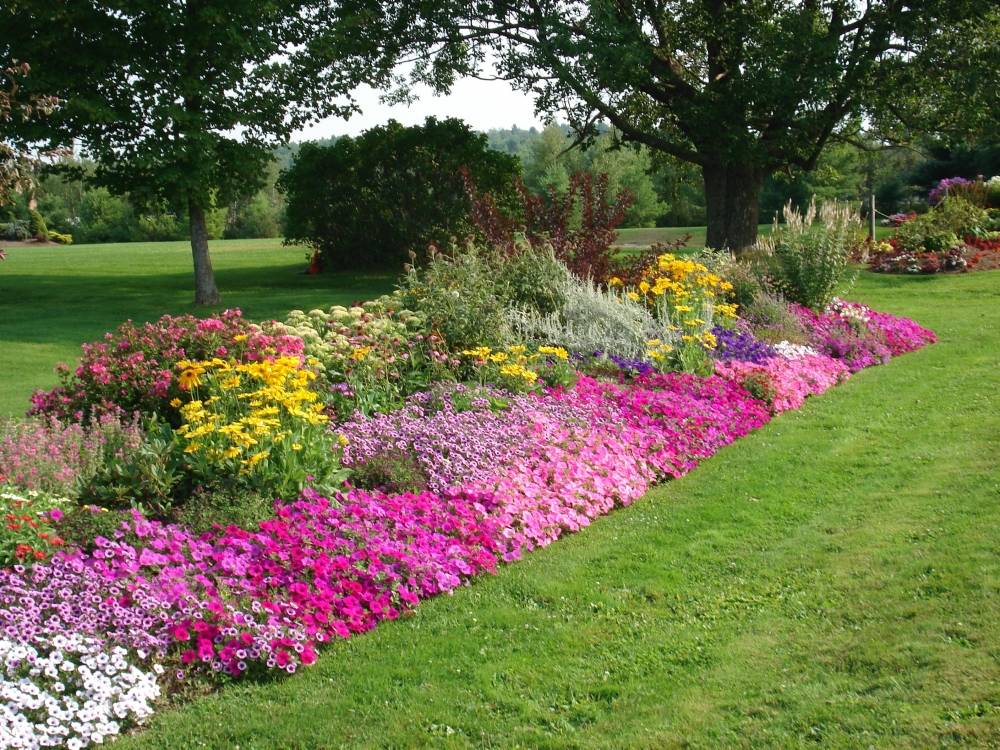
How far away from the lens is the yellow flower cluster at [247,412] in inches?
212

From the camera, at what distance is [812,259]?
11.8 metres

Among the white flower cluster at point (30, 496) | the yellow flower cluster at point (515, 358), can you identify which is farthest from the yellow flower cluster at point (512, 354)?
the white flower cluster at point (30, 496)

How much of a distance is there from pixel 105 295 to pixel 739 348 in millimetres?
15330

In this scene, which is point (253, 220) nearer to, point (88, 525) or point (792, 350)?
point (792, 350)

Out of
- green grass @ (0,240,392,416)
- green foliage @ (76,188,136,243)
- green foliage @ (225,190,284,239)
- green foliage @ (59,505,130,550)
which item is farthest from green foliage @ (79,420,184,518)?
green foliage @ (225,190,284,239)

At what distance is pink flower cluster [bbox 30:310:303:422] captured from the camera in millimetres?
6703

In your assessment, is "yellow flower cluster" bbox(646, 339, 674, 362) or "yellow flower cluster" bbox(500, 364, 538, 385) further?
"yellow flower cluster" bbox(646, 339, 674, 362)

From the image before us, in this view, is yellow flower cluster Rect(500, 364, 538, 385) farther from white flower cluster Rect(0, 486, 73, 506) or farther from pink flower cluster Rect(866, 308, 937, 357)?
pink flower cluster Rect(866, 308, 937, 357)

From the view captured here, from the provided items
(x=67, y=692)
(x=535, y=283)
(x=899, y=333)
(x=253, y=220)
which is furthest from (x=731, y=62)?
(x=253, y=220)

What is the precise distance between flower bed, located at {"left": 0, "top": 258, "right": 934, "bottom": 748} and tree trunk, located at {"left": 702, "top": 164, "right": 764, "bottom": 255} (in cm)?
1008

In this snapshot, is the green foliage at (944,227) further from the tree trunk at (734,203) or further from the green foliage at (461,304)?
the green foliage at (461,304)

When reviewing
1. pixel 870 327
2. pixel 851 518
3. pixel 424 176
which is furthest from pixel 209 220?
pixel 851 518

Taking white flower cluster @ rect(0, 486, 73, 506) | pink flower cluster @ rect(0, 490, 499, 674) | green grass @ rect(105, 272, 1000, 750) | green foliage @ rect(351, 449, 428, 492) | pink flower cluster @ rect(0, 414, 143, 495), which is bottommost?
green grass @ rect(105, 272, 1000, 750)

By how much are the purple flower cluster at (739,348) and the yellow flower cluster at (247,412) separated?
4.80 meters
